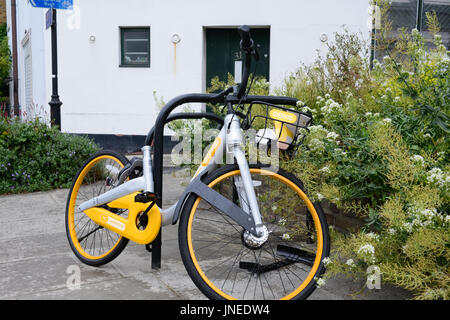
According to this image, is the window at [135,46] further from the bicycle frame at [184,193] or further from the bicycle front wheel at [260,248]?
the bicycle frame at [184,193]

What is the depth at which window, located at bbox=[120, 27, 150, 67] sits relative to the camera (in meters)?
9.67

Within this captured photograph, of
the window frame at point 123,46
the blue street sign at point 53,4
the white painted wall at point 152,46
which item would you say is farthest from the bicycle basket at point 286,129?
the window frame at point 123,46

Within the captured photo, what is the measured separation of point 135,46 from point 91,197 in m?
6.51

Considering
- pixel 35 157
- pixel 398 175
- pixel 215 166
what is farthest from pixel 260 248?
pixel 35 157

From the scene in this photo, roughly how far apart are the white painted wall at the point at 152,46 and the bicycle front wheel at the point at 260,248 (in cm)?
551

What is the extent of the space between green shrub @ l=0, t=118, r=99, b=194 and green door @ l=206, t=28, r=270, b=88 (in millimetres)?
3964

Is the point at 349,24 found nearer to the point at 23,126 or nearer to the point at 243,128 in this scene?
the point at 23,126

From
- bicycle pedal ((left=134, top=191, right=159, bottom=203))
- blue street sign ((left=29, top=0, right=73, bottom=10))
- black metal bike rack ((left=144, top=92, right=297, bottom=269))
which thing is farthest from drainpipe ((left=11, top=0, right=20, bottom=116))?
bicycle pedal ((left=134, top=191, right=159, bottom=203))

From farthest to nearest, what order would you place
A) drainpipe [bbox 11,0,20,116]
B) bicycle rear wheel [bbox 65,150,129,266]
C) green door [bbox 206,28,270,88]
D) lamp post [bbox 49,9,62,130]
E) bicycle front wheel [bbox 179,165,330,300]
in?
drainpipe [bbox 11,0,20,116]
green door [bbox 206,28,270,88]
lamp post [bbox 49,9,62,130]
bicycle rear wheel [bbox 65,150,129,266]
bicycle front wheel [bbox 179,165,330,300]

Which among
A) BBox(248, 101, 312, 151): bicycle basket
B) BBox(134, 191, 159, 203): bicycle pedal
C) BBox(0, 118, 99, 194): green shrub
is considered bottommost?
BBox(0, 118, 99, 194): green shrub

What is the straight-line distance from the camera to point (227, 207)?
8.54 ft

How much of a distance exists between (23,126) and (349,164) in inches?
196

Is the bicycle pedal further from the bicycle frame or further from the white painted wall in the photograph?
the white painted wall
